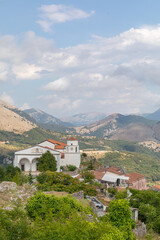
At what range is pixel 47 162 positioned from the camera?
55438 mm

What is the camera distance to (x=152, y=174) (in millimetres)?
136125

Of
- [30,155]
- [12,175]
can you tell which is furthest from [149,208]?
[30,155]

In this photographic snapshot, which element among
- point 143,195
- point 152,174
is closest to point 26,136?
point 152,174

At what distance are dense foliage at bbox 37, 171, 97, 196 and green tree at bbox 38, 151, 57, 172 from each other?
14486 millimetres

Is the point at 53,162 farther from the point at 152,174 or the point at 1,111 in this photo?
the point at 1,111

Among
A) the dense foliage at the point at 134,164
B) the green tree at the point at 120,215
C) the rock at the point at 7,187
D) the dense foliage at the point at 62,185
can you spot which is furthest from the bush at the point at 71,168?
the dense foliage at the point at 134,164

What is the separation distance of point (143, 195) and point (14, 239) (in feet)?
97.1

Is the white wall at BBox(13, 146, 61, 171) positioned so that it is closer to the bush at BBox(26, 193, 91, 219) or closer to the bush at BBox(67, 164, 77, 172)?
the bush at BBox(67, 164, 77, 172)

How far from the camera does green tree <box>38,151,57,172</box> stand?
180 ft

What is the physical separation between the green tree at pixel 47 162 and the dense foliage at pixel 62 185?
1449 centimetres

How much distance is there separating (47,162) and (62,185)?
780 inches

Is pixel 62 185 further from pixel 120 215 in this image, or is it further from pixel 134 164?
pixel 134 164

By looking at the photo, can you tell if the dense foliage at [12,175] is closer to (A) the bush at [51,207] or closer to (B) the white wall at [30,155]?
(B) the white wall at [30,155]

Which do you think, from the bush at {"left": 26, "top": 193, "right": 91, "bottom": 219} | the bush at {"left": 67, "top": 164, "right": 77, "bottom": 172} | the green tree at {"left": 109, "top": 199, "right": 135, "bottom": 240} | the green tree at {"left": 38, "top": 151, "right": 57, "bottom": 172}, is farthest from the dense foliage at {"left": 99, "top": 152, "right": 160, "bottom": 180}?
the bush at {"left": 26, "top": 193, "right": 91, "bottom": 219}
